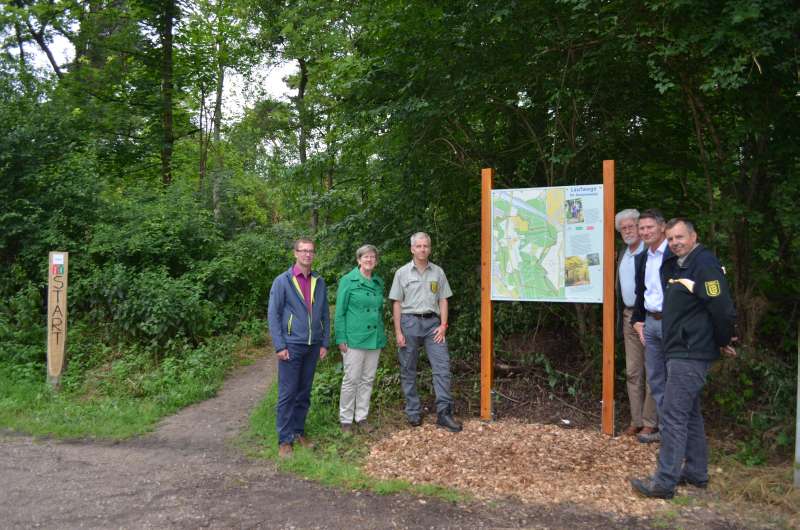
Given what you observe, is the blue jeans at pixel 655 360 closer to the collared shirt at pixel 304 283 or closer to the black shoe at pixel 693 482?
the black shoe at pixel 693 482

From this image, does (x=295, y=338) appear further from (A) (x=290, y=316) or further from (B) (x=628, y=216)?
(B) (x=628, y=216)

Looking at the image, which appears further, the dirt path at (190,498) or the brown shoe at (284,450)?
the brown shoe at (284,450)

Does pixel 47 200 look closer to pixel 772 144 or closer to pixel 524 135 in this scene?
pixel 524 135

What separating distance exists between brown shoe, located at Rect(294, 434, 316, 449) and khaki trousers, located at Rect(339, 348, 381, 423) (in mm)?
391

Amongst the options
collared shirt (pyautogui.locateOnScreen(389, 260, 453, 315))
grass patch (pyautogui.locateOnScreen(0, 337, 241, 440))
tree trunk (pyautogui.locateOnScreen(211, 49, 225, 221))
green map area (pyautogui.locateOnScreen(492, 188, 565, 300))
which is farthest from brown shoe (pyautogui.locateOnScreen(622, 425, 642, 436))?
tree trunk (pyautogui.locateOnScreen(211, 49, 225, 221))

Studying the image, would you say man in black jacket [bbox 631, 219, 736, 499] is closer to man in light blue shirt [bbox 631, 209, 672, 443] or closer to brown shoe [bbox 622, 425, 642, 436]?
man in light blue shirt [bbox 631, 209, 672, 443]

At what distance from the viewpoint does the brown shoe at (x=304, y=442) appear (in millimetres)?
5312

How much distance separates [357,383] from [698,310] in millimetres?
3048

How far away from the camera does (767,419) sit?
5043mm

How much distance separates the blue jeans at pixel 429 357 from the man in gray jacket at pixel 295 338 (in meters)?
0.86

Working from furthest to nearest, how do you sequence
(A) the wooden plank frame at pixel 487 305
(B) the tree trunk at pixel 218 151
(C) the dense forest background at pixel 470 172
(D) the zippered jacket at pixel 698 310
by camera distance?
(B) the tree trunk at pixel 218 151 → (A) the wooden plank frame at pixel 487 305 → (C) the dense forest background at pixel 470 172 → (D) the zippered jacket at pixel 698 310

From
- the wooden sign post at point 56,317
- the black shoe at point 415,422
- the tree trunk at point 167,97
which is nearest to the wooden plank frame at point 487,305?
the black shoe at point 415,422

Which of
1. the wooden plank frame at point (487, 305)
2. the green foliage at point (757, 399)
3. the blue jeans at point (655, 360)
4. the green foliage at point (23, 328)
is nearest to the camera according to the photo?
the green foliage at point (757, 399)

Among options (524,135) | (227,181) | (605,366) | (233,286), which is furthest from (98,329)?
(605,366)
